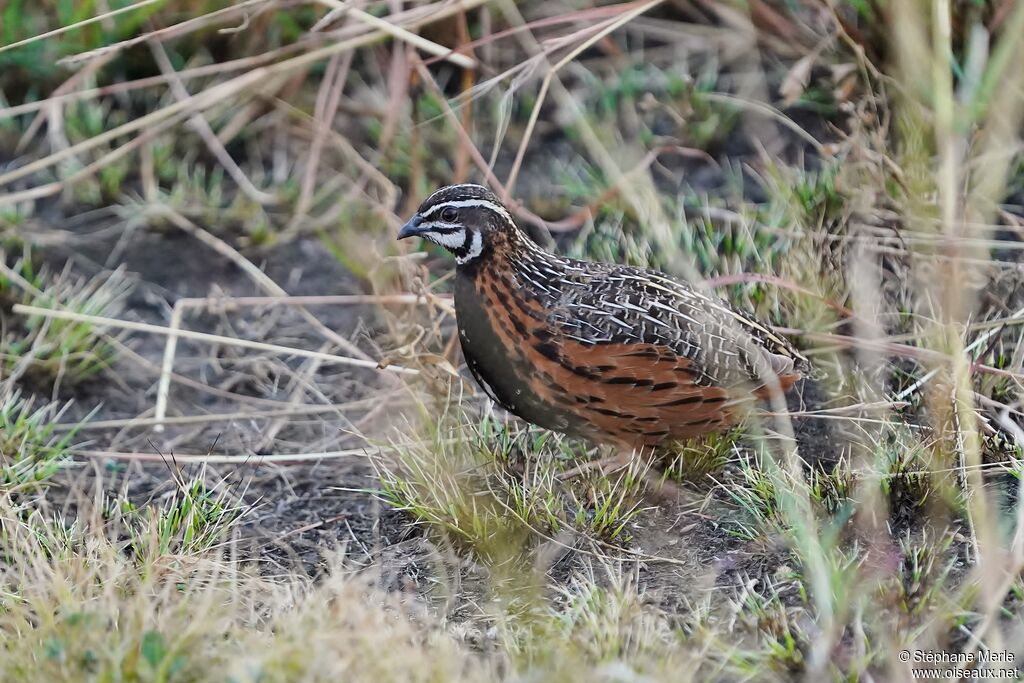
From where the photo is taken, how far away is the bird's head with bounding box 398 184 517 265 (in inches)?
157

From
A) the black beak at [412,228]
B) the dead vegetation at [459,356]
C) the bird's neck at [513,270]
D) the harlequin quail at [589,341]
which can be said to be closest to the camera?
the dead vegetation at [459,356]

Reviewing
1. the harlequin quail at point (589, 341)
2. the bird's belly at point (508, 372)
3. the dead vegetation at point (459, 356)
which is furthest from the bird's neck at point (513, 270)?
the dead vegetation at point (459, 356)

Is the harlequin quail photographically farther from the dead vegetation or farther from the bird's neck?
the dead vegetation

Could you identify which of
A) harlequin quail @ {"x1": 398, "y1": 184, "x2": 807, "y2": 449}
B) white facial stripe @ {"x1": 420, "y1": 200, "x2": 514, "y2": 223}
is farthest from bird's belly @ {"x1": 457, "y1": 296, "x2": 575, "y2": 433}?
white facial stripe @ {"x1": 420, "y1": 200, "x2": 514, "y2": 223}

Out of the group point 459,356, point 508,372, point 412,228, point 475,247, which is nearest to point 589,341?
point 508,372

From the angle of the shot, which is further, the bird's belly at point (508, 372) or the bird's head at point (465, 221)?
the bird's head at point (465, 221)

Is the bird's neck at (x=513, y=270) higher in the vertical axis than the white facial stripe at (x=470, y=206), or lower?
lower

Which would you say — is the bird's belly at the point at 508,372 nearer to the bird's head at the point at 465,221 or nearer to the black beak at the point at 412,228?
the bird's head at the point at 465,221

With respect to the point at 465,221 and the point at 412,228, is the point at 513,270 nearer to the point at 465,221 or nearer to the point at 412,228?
the point at 465,221

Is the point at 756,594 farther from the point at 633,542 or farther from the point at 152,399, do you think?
the point at 152,399

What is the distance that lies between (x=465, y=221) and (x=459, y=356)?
3.11ft

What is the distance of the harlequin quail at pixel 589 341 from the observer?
3830 mm

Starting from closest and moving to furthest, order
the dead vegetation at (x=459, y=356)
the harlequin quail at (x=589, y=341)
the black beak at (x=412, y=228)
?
the dead vegetation at (x=459, y=356)
the harlequin quail at (x=589, y=341)
the black beak at (x=412, y=228)

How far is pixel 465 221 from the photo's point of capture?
13.1 ft
